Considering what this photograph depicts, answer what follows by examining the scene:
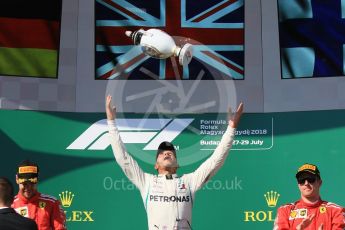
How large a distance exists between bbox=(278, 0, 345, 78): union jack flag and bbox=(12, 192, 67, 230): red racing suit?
327cm

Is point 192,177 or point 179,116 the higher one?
point 179,116

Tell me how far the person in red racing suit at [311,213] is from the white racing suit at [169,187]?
0.58 metres

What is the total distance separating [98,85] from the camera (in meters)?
7.53

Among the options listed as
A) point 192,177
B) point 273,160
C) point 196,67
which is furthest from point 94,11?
point 192,177

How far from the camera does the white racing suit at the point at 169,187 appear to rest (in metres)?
4.67

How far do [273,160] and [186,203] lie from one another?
2.81 meters

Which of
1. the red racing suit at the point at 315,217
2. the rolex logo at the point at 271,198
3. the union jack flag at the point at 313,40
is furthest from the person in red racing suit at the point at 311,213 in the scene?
the union jack flag at the point at 313,40

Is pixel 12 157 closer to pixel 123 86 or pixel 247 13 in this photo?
pixel 123 86

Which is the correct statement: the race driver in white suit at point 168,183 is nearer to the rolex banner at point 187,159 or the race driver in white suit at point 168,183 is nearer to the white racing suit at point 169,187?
the white racing suit at point 169,187

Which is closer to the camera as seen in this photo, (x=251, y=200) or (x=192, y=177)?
(x=192, y=177)

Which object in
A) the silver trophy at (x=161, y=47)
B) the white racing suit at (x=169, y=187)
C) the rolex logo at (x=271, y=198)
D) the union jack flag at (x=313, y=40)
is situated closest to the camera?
the white racing suit at (x=169, y=187)

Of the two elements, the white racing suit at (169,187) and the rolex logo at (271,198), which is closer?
the white racing suit at (169,187)

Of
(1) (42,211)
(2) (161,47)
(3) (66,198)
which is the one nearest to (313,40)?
(2) (161,47)

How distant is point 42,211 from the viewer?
5.25 m
